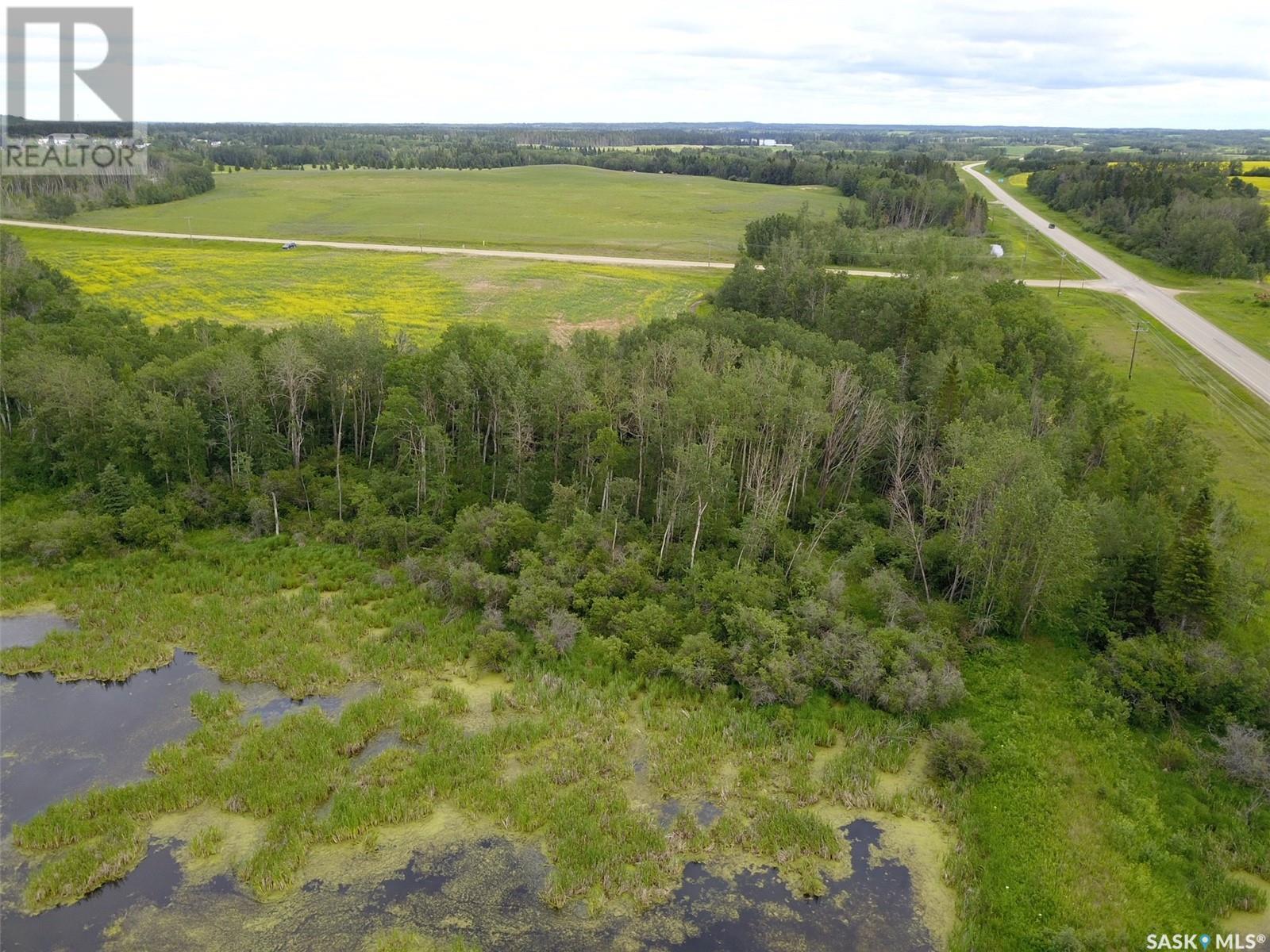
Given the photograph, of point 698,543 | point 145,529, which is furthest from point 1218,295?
point 145,529

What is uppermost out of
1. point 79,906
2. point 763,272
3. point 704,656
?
point 763,272

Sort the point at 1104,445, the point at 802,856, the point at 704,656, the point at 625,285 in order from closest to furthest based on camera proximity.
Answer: the point at 802,856 → the point at 704,656 → the point at 1104,445 → the point at 625,285

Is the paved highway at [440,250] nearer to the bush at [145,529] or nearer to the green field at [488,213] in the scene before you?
the green field at [488,213]

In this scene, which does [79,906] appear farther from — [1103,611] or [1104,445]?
[1104,445]

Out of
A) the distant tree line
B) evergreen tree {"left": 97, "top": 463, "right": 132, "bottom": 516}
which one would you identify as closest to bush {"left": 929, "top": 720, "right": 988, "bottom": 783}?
evergreen tree {"left": 97, "top": 463, "right": 132, "bottom": 516}

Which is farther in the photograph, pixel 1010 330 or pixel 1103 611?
pixel 1010 330

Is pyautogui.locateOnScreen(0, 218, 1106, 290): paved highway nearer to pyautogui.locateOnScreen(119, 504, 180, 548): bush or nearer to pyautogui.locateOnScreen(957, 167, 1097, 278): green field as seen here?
pyautogui.locateOnScreen(957, 167, 1097, 278): green field

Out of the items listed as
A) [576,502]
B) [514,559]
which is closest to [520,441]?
[576,502]
